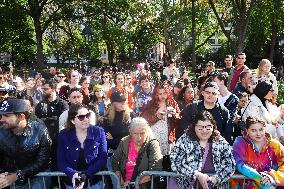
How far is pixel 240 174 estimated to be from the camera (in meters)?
5.00

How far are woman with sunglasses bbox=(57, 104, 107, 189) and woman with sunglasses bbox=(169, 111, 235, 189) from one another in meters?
1.02

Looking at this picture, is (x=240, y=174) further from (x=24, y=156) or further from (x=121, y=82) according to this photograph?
(x=121, y=82)

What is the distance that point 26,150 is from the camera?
4.78m

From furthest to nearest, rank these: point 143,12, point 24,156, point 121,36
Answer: point 143,12, point 121,36, point 24,156

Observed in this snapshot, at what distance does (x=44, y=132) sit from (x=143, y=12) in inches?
1242

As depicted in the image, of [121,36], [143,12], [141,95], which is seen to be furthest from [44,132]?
[143,12]

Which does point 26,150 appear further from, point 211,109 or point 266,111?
point 266,111

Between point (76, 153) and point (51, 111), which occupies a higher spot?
point (51, 111)

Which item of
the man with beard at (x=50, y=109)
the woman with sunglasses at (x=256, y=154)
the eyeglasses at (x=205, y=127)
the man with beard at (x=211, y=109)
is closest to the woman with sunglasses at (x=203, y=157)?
the eyeglasses at (x=205, y=127)

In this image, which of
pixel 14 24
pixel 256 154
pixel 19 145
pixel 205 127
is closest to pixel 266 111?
pixel 256 154

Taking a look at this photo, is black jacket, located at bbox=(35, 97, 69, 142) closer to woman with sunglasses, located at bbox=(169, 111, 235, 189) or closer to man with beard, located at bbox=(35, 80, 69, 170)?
man with beard, located at bbox=(35, 80, 69, 170)

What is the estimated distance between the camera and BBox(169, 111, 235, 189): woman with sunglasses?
4785 mm

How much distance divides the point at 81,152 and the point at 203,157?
159cm

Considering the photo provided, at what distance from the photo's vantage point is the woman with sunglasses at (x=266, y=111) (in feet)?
21.0
